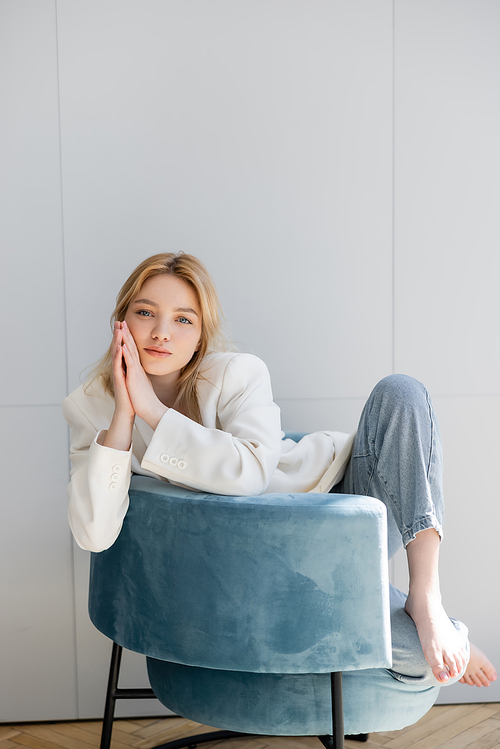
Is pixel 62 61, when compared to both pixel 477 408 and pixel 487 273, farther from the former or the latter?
pixel 477 408

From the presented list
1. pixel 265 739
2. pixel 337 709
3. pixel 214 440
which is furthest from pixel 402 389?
pixel 265 739

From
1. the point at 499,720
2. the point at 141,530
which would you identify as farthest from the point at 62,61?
the point at 499,720

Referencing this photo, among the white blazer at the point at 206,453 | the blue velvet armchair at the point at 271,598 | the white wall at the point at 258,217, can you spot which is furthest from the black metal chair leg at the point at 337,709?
the white wall at the point at 258,217

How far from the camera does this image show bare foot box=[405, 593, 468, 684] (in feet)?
3.90

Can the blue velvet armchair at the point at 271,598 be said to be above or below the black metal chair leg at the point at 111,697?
above

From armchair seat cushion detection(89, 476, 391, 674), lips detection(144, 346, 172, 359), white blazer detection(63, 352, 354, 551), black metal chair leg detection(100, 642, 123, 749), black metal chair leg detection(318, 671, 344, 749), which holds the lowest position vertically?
black metal chair leg detection(100, 642, 123, 749)

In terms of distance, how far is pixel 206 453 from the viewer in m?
1.24

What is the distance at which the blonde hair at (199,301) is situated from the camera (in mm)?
1473

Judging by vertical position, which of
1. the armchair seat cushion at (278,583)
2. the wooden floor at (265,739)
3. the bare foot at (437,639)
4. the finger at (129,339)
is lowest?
the wooden floor at (265,739)

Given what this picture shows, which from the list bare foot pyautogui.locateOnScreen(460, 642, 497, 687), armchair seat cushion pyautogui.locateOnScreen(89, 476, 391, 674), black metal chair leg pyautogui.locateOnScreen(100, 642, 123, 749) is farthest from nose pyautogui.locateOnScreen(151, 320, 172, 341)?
bare foot pyautogui.locateOnScreen(460, 642, 497, 687)

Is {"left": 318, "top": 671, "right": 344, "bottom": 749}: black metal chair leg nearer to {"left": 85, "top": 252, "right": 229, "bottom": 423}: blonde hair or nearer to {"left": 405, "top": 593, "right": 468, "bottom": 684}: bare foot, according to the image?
{"left": 405, "top": 593, "right": 468, "bottom": 684}: bare foot

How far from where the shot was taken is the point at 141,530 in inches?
47.9

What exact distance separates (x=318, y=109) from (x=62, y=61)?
0.75m

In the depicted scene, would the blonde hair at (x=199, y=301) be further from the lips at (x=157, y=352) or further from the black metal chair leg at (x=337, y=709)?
the black metal chair leg at (x=337, y=709)
